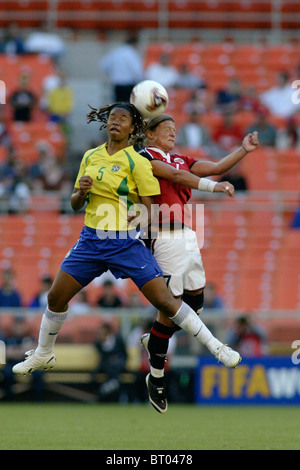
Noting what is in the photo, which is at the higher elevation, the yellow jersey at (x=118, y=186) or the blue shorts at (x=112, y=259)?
the yellow jersey at (x=118, y=186)

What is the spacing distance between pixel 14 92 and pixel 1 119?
60 cm

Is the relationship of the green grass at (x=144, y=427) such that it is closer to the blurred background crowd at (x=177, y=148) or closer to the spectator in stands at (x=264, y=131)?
the blurred background crowd at (x=177, y=148)

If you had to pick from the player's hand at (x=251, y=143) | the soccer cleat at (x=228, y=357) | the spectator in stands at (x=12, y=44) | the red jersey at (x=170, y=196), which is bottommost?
the soccer cleat at (x=228, y=357)

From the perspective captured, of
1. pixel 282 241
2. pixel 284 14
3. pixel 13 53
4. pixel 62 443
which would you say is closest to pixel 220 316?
pixel 282 241

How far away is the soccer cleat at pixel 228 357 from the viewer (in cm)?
775

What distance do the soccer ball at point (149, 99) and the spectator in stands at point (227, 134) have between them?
9214mm

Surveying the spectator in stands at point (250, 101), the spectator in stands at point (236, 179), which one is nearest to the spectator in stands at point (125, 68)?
the spectator in stands at point (250, 101)

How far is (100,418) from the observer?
1155 centimetres

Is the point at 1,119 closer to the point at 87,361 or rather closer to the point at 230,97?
the point at 230,97

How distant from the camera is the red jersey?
8.22m

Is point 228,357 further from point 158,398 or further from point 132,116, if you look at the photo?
point 132,116

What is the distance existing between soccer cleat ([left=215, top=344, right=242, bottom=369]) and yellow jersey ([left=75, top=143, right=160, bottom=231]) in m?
1.31

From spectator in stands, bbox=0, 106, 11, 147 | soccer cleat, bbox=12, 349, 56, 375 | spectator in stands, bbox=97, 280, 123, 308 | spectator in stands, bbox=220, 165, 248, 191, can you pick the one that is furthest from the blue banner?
spectator in stands, bbox=0, 106, 11, 147

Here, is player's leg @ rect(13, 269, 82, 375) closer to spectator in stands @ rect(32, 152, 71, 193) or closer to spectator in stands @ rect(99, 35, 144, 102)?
spectator in stands @ rect(32, 152, 71, 193)
